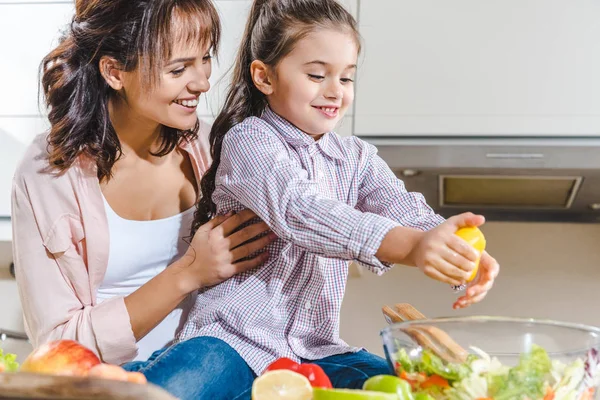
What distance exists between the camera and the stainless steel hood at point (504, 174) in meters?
1.91

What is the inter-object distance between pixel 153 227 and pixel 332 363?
46 centimetres

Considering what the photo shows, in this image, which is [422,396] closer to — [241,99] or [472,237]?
[472,237]

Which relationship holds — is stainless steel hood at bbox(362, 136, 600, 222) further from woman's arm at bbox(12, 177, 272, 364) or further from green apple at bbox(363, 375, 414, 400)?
green apple at bbox(363, 375, 414, 400)

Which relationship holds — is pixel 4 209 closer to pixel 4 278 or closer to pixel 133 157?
pixel 4 278

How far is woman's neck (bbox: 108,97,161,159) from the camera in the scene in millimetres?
1378

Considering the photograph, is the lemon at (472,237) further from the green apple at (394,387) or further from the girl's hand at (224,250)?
the girl's hand at (224,250)

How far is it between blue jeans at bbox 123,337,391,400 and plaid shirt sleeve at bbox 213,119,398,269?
0.20m

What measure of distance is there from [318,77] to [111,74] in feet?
1.35

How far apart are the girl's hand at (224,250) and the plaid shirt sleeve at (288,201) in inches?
3.3

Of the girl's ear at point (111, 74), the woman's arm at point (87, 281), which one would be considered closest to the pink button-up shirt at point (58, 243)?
the woman's arm at point (87, 281)

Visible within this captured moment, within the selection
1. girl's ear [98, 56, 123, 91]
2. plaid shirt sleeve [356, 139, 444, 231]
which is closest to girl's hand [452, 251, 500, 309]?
plaid shirt sleeve [356, 139, 444, 231]

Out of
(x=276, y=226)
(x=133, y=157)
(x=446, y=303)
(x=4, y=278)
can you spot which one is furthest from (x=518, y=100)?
(x=4, y=278)

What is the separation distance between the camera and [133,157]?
1420 mm

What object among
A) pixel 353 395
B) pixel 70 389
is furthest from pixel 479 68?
pixel 70 389
